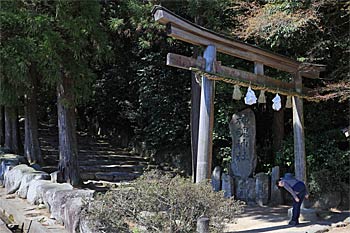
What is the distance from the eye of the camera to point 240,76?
724 cm

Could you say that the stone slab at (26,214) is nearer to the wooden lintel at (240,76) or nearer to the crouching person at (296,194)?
the wooden lintel at (240,76)

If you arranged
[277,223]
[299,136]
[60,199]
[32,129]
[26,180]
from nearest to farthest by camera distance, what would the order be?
1. [60,199]
2. [277,223]
3. [26,180]
4. [299,136]
5. [32,129]

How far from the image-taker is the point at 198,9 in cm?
977

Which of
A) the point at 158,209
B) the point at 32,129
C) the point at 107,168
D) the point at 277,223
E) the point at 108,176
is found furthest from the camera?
the point at 107,168

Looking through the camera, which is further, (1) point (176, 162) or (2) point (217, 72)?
(1) point (176, 162)

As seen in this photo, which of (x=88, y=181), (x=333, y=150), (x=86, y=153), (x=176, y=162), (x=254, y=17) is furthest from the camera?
(x=86, y=153)

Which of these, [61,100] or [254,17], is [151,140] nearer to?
[61,100]

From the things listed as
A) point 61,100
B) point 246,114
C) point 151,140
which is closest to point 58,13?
point 61,100

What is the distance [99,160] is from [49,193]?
810 centimetres

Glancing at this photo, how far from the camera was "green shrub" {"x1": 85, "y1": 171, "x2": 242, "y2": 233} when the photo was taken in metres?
4.25

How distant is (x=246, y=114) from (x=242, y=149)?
2.95ft

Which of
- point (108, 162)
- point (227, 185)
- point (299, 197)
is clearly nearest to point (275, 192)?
point (227, 185)

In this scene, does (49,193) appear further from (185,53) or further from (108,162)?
(108,162)

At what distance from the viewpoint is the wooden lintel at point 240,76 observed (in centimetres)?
622
